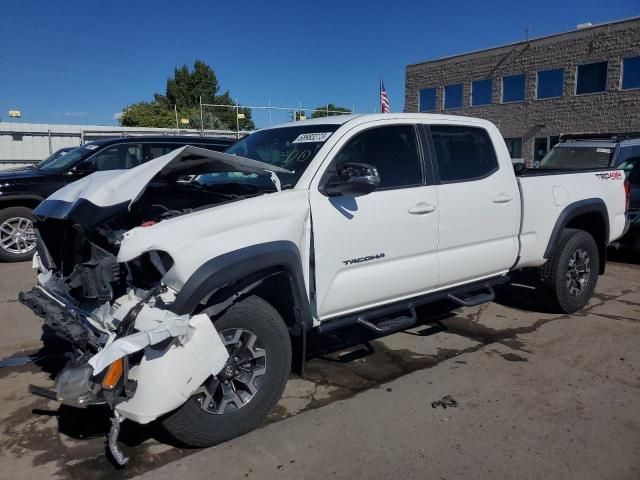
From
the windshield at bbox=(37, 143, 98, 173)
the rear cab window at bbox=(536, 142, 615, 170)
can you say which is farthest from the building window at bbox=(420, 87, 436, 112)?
the windshield at bbox=(37, 143, 98, 173)

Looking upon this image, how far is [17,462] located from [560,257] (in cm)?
488

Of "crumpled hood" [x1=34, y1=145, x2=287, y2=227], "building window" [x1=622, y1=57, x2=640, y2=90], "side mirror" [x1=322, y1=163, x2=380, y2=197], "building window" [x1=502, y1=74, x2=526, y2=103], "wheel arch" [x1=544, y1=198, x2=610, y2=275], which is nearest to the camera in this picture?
"crumpled hood" [x1=34, y1=145, x2=287, y2=227]

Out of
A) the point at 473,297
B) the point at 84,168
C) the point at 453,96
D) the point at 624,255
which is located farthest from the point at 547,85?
the point at 473,297

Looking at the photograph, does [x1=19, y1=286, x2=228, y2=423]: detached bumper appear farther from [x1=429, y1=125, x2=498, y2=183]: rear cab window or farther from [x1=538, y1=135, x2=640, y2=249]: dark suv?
[x1=538, y1=135, x2=640, y2=249]: dark suv

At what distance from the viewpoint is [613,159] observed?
943 centimetres

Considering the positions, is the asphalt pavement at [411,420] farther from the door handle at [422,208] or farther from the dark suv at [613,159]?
the dark suv at [613,159]

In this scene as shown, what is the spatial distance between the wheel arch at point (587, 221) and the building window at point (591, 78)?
66.4ft

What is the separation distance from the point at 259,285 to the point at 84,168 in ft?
20.4

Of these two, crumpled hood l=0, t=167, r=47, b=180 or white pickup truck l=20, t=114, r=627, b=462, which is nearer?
white pickup truck l=20, t=114, r=627, b=462

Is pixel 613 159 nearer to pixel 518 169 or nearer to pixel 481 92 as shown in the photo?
pixel 518 169

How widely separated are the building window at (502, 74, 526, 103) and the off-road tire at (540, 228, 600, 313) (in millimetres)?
22551

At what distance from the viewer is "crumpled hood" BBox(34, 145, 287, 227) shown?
3.05 meters

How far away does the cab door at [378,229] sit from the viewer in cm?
352

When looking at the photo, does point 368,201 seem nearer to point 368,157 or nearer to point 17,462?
point 368,157
